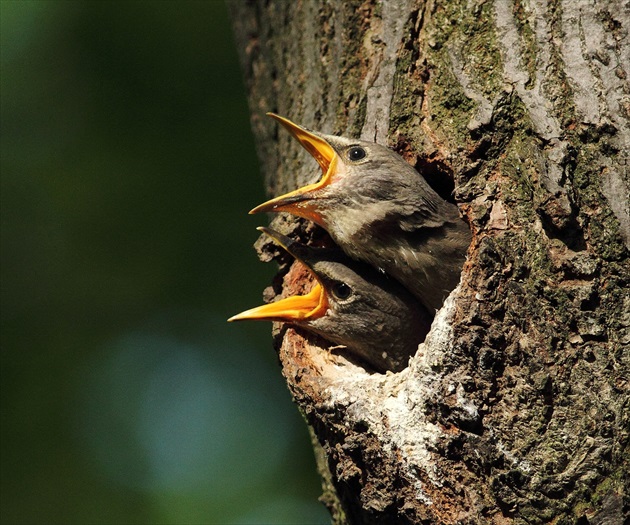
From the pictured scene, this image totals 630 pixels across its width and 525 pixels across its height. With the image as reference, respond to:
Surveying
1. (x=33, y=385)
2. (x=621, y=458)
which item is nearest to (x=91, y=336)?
(x=33, y=385)

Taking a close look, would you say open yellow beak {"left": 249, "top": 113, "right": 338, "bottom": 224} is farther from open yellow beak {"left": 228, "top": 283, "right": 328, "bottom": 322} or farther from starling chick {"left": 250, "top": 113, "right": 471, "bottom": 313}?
open yellow beak {"left": 228, "top": 283, "right": 328, "bottom": 322}

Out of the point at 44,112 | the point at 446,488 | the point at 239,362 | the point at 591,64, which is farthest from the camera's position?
the point at 239,362

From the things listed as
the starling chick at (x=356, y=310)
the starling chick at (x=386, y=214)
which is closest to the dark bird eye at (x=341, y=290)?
the starling chick at (x=356, y=310)

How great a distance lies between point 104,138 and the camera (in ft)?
19.7

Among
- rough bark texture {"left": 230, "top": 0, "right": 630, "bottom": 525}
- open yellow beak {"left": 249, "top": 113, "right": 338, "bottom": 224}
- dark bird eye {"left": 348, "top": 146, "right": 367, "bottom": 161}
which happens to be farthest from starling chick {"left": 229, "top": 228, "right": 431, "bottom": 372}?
dark bird eye {"left": 348, "top": 146, "right": 367, "bottom": 161}

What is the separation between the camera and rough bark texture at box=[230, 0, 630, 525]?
2.42 meters

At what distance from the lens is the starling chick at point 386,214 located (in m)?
3.29

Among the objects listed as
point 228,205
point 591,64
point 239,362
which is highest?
point 591,64

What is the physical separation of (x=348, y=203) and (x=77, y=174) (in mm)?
3459

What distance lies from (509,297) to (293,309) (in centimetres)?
115

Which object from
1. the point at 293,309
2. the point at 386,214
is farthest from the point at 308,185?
the point at 293,309

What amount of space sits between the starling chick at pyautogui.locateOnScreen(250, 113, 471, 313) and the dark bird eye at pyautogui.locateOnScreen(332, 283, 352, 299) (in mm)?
191

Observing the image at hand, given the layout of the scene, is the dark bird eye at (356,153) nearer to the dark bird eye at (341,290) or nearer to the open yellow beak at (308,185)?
the open yellow beak at (308,185)

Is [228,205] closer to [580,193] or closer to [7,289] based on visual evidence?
[7,289]
